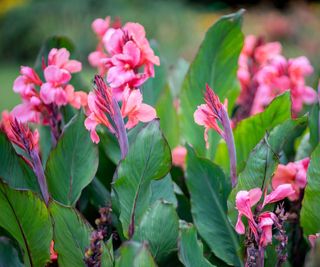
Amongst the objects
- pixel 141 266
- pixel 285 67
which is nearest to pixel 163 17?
pixel 285 67

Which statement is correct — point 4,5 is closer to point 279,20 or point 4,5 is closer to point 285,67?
point 279,20

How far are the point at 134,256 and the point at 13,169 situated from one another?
0.38 metres

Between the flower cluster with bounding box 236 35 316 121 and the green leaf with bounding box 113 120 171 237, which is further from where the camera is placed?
the flower cluster with bounding box 236 35 316 121

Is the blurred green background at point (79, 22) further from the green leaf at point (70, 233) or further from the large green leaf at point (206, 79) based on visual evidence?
the green leaf at point (70, 233)

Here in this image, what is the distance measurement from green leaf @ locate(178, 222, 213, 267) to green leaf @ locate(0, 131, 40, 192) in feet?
1.14

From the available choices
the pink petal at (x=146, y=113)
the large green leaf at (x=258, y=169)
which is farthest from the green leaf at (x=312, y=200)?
the pink petal at (x=146, y=113)

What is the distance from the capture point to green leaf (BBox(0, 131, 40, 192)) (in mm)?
1172

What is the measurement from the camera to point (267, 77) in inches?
62.7

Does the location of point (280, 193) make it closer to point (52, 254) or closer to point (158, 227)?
point (158, 227)

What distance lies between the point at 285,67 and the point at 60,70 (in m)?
0.60

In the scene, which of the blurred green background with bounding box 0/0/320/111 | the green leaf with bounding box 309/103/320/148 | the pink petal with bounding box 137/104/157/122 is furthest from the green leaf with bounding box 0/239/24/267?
the blurred green background with bounding box 0/0/320/111

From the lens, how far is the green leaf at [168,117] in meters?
1.49

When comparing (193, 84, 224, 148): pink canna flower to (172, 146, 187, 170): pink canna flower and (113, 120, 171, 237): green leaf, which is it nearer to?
(113, 120, 171, 237): green leaf

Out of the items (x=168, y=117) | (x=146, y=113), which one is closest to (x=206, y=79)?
(x=168, y=117)
